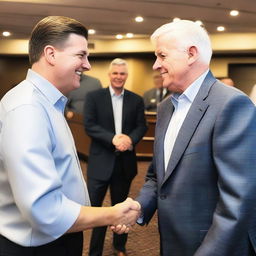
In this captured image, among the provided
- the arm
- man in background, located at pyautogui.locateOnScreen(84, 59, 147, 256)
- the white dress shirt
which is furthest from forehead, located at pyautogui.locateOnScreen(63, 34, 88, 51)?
the white dress shirt

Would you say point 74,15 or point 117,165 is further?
point 74,15

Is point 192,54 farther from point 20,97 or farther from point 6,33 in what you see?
point 6,33

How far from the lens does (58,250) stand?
1.58 metres

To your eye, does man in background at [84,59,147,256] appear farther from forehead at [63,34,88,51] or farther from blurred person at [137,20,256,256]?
forehead at [63,34,88,51]

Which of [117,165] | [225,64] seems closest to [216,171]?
[117,165]

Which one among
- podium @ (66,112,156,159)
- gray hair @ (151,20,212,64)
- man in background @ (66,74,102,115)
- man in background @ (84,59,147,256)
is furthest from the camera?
podium @ (66,112,156,159)

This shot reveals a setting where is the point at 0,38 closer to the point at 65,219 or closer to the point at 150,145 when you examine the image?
the point at 150,145

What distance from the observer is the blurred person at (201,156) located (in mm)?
1462

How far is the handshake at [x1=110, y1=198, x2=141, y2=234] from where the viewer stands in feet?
5.34

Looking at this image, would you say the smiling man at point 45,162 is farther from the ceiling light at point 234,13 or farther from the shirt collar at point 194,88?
the ceiling light at point 234,13

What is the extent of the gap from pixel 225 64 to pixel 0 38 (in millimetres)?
7856

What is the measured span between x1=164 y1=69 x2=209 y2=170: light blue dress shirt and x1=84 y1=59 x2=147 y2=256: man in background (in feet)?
5.34

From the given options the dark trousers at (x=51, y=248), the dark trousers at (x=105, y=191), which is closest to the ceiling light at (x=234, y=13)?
the dark trousers at (x=105, y=191)

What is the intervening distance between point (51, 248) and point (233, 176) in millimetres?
796
